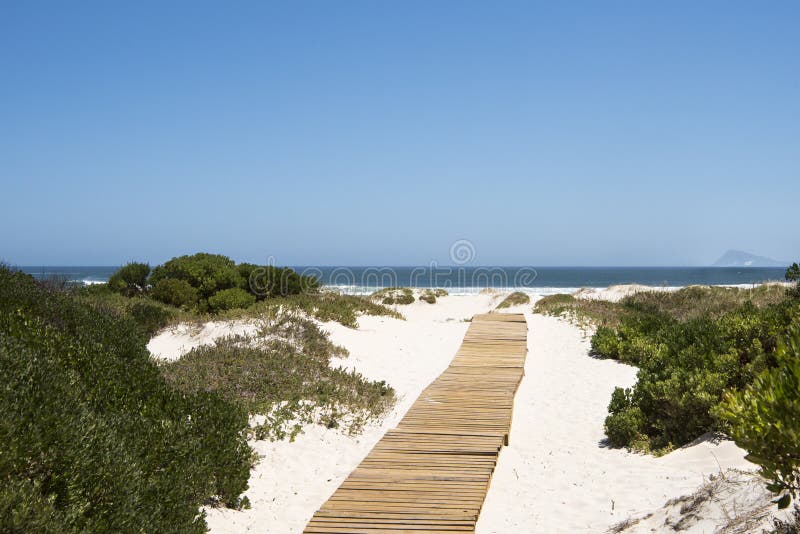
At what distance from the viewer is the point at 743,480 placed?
5.37 m

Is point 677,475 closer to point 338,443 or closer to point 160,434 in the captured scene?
point 338,443

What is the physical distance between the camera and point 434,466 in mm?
7664

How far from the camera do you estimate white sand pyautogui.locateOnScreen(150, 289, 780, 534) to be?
641 cm

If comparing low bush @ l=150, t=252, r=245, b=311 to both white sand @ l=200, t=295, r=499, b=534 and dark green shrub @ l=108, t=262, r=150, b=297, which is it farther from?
white sand @ l=200, t=295, r=499, b=534

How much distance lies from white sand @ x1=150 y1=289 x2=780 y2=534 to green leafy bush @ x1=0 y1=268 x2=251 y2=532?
85cm

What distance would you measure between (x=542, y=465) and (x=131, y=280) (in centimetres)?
1802

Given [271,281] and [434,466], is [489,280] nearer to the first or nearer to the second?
[271,281]

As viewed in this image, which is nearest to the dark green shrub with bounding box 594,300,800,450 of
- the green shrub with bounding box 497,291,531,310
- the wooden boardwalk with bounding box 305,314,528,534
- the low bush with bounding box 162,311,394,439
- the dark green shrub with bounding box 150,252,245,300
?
the wooden boardwalk with bounding box 305,314,528,534

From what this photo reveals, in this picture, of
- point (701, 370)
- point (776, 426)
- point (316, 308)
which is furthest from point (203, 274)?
point (776, 426)

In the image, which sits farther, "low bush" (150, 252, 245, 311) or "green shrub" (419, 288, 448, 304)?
"green shrub" (419, 288, 448, 304)

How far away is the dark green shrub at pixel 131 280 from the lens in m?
21.1

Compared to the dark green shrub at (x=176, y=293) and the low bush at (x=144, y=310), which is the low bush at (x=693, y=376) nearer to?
the low bush at (x=144, y=310)

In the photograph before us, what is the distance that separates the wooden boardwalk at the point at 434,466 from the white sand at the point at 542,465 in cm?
34

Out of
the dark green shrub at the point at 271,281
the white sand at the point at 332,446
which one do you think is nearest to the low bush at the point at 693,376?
the white sand at the point at 332,446
